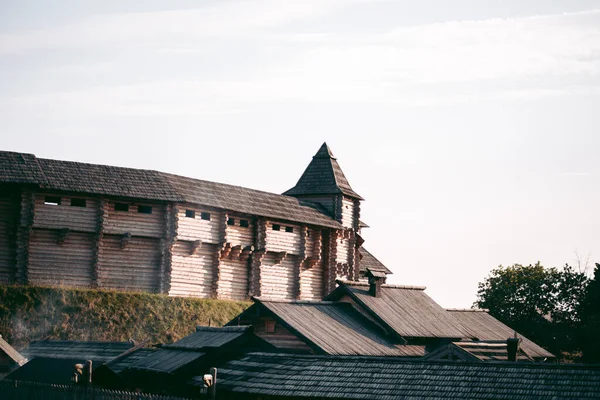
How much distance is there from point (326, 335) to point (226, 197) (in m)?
21.1

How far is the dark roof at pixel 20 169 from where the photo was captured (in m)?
44.7

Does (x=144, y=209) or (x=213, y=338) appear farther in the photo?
(x=144, y=209)

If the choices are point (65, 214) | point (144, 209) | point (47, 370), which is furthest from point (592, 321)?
point (47, 370)

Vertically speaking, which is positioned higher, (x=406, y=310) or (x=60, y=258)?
(x=60, y=258)

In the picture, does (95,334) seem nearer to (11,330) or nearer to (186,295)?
(11,330)

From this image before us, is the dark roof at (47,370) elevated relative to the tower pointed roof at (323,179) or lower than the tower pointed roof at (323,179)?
lower

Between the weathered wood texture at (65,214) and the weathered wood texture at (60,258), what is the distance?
470mm

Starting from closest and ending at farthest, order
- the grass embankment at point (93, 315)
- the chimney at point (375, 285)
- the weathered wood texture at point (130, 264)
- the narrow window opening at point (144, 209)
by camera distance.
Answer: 1. the chimney at point (375, 285)
2. the grass embankment at point (93, 315)
3. the weathered wood texture at point (130, 264)
4. the narrow window opening at point (144, 209)

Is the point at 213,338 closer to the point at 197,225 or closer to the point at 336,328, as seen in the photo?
the point at 336,328

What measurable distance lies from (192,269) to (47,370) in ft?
62.8

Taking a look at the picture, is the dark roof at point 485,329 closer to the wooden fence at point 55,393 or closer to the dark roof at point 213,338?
the dark roof at point 213,338

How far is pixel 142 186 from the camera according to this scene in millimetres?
49406

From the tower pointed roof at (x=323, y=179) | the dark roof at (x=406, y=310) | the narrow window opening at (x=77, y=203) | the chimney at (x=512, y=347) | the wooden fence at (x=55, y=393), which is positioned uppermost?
the tower pointed roof at (x=323, y=179)

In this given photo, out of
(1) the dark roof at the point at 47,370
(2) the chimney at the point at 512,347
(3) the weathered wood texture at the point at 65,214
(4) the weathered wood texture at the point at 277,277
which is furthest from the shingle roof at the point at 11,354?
(4) the weathered wood texture at the point at 277,277
